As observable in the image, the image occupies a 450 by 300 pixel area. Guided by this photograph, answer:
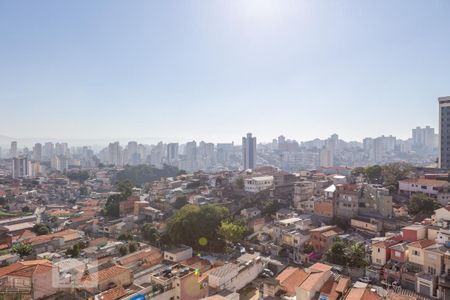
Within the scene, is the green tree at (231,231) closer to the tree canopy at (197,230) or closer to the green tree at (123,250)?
the tree canopy at (197,230)

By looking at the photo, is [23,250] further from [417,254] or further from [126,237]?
[417,254]

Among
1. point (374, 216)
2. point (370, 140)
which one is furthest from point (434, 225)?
point (370, 140)

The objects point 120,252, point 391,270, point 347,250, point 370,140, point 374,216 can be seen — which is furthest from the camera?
point 370,140

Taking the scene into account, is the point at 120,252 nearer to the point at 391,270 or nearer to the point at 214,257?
the point at 214,257

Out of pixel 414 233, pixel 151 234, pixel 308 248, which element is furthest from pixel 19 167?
pixel 414 233

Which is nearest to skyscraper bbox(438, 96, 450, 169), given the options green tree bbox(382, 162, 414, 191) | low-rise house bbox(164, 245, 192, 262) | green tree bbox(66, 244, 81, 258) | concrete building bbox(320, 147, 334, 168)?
green tree bbox(382, 162, 414, 191)

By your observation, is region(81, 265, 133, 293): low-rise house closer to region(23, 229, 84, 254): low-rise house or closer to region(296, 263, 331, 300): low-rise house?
region(296, 263, 331, 300): low-rise house
